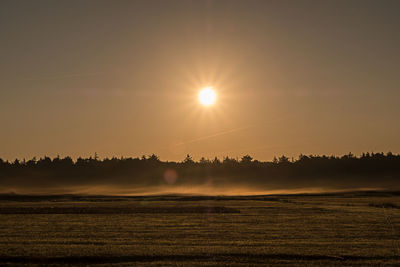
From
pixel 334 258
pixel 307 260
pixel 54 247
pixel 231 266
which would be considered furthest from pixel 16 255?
pixel 334 258

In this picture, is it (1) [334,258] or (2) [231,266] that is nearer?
(2) [231,266]

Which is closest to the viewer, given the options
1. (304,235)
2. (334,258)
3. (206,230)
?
(334,258)

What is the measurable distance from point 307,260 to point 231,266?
5.42m

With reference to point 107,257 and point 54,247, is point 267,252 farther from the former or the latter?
point 54,247

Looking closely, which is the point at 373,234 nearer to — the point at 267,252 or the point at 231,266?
the point at 267,252

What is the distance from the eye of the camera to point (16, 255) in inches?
1280

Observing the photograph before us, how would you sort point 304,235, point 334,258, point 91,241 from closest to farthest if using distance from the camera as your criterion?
point 334,258, point 91,241, point 304,235

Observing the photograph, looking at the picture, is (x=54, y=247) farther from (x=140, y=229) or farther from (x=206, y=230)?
(x=206, y=230)

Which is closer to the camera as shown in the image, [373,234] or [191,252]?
[191,252]

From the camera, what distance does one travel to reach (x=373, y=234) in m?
44.8

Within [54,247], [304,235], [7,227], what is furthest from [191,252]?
[7,227]

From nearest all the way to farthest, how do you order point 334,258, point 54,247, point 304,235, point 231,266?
1. point 231,266
2. point 334,258
3. point 54,247
4. point 304,235

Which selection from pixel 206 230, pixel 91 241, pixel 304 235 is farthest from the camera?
pixel 206 230

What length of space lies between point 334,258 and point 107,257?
50.3 ft
